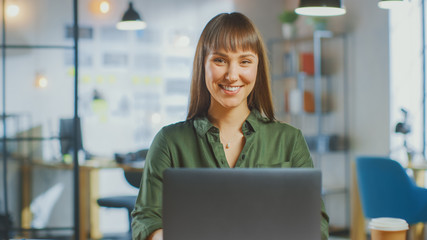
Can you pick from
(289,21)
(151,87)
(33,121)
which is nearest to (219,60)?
(33,121)

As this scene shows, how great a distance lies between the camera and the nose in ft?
5.43

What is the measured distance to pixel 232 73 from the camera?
166 cm

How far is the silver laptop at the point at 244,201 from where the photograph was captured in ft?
3.96

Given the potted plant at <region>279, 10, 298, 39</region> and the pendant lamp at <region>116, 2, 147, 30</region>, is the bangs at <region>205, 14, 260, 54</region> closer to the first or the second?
the pendant lamp at <region>116, 2, 147, 30</region>

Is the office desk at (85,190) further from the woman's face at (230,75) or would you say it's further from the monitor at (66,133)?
the woman's face at (230,75)

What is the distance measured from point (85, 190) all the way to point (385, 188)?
3.17 m

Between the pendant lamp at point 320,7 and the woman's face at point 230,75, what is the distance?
2323 millimetres

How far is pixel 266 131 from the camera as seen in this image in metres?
1.82

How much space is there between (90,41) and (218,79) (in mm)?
5516

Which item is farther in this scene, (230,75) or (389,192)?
(389,192)

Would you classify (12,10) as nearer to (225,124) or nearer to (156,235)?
(225,124)

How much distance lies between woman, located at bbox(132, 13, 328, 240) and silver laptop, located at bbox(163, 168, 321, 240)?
→ 39 cm

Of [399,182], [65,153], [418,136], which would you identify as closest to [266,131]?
[399,182]

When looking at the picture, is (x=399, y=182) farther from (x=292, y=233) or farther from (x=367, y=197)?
(x=292, y=233)
